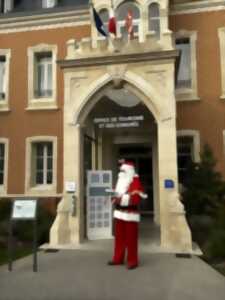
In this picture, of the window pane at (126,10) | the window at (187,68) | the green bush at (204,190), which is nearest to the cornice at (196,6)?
the window at (187,68)

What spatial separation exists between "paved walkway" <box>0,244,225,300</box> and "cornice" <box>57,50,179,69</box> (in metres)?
5.12

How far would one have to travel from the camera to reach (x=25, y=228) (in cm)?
1152

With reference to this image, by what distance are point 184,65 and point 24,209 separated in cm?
1011

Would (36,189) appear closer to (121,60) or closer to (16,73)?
(16,73)

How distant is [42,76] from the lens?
16781 mm

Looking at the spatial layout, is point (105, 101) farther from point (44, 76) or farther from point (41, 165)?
point (44, 76)

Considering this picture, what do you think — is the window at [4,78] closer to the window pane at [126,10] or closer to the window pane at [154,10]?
the window pane at [126,10]

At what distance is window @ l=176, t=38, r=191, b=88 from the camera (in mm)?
15172

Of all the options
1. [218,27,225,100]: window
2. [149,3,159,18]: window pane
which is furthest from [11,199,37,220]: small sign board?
[149,3,159,18]: window pane

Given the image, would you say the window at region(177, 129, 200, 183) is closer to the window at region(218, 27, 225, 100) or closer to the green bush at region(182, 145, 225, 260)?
the green bush at region(182, 145, 225, 260)

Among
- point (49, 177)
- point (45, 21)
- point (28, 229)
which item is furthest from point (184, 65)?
point (28, 229)

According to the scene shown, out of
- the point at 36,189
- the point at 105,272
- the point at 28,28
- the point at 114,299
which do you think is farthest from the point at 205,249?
the point at 28,28

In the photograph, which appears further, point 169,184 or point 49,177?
point 49,177

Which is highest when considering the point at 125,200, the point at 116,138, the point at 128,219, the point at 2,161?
the point at 116,138
